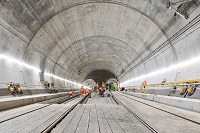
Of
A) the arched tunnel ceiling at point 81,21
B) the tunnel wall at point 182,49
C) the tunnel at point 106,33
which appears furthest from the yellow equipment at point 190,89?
the arched tunnel ceiling at point 81,21

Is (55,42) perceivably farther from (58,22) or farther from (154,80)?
(154,80)

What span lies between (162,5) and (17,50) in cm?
893

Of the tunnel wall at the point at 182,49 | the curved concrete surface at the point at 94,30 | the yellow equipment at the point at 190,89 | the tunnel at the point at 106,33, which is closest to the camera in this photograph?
the tunnel wall at the point at 182,49

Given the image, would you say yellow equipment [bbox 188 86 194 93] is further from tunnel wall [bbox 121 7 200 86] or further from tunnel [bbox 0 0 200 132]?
tunnel wall [bbox 121 7 200 86]

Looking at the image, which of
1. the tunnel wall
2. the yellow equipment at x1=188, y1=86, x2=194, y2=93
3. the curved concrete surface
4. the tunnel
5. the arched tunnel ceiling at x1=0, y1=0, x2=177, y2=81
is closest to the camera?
the tunnel wall

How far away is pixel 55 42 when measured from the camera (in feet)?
50.3

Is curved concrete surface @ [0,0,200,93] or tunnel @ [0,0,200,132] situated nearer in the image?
tunnel @ [0,0,200,132]

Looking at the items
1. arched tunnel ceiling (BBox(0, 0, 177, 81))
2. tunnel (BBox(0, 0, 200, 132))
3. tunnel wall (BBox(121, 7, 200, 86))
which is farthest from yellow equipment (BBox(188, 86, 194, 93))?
arched tunnel ceiling (BBox(0, 0, 177, 81))

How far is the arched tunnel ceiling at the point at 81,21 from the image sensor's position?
9.62 m

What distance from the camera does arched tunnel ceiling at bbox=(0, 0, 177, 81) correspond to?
9617mm

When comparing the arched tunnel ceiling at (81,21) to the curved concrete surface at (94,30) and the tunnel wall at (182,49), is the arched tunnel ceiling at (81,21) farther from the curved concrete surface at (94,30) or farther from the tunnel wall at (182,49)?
the tunnel wall at (182,49)

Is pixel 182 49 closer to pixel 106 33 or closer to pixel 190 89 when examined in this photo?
pixel 190 89

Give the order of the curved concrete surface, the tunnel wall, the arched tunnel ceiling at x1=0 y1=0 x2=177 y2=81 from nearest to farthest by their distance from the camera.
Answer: the tunnel wall → the curved concrete surface → the arched tunnel ceiling at x1=0 y1=0 x2=177 y2=81

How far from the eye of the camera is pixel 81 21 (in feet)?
46.9
